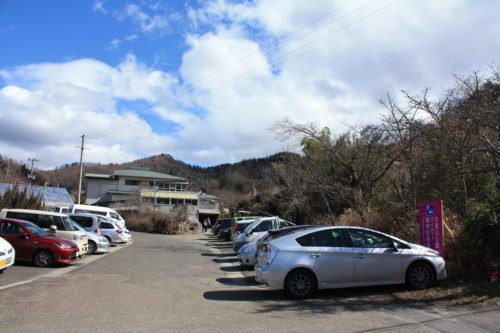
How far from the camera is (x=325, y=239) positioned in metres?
9.05

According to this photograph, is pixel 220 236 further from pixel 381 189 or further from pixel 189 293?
pixel 189 293

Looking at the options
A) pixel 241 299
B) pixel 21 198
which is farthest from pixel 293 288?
pixel 21 198

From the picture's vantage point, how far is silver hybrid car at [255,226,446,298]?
870cm

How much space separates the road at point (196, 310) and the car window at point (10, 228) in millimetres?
2803

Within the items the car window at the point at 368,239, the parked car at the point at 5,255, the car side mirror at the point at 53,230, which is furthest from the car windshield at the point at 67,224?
the car window at the point at 368,239

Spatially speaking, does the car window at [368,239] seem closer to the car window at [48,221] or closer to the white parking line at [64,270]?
the white parking line at [64,270]

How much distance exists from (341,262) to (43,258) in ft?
33.3

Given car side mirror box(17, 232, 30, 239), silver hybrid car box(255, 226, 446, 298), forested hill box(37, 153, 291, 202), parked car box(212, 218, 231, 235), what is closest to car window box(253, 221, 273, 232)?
silver hybrid car box(255, 226, 446, 298)

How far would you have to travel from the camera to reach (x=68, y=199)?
50.9 m

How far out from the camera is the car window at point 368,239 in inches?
360

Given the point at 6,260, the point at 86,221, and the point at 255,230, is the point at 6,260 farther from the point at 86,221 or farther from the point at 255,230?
the point at 86,221

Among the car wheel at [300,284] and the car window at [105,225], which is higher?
the car window at [105,225]

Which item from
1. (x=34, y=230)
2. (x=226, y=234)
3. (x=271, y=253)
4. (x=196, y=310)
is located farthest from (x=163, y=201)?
(x=196, y=310)

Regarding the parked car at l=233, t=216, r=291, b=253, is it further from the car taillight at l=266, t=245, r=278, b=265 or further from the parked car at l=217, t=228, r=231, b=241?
the parked car at l=217, t=228, r=231, b=241
